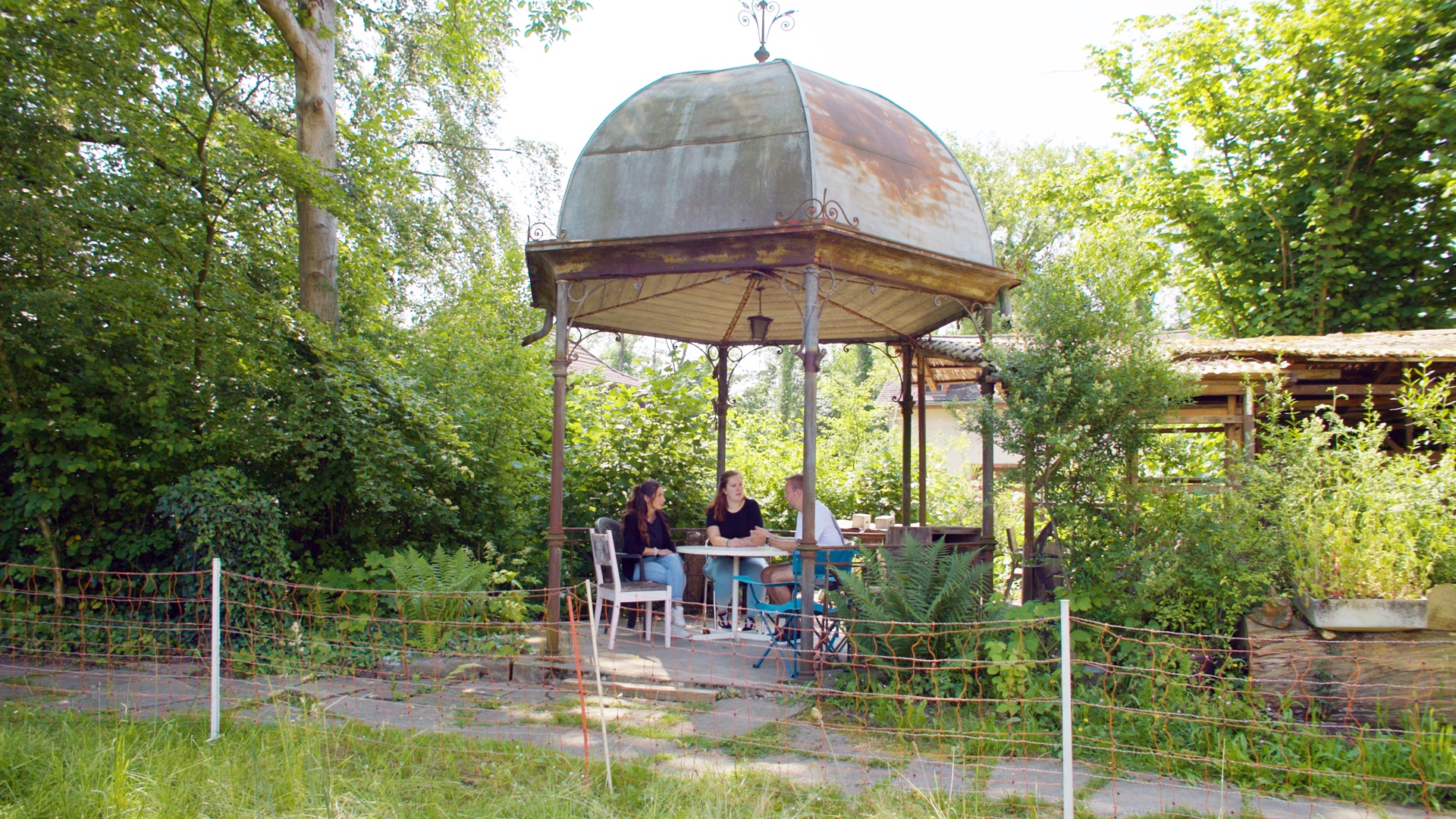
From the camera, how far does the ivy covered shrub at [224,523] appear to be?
6863 mm

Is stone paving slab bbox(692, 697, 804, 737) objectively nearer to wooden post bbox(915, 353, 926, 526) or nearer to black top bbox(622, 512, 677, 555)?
black top bbox(622, 512, 677, 555)

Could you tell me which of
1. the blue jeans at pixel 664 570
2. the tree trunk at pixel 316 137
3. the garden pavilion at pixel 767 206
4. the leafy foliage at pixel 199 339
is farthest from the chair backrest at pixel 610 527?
the tree trunk at pixel 316 137

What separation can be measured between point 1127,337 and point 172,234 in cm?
740

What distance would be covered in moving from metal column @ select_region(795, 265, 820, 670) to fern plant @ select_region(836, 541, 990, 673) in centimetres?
32

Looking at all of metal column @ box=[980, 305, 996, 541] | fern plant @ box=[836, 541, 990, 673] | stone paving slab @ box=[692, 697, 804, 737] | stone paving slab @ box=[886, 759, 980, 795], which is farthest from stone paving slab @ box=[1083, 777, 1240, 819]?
metal column @ box=[980, 305, 996, 541]

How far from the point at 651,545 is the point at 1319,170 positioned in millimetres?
11805

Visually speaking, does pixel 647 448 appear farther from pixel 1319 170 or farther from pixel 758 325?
pixel 1319 170

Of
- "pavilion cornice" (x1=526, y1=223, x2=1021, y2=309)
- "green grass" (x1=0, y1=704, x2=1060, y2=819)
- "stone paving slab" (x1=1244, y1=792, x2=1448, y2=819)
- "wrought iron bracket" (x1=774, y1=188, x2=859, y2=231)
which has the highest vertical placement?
"wrought iron bracket" (x1=774, y1=188, x2=859, y2=231)

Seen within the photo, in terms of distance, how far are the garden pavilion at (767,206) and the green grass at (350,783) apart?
77.7 inches

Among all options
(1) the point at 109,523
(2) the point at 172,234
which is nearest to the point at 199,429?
(1) the point at 109,523

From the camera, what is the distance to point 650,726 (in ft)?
16.6

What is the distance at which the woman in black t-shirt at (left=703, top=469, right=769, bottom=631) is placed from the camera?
313 inches

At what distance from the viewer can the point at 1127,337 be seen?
19.6 feet

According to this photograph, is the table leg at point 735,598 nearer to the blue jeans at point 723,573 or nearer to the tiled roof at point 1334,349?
the blue jeans at point 723,573
